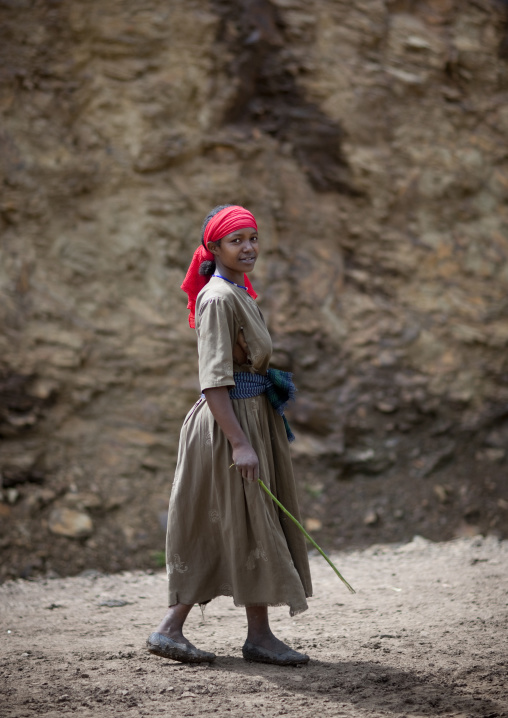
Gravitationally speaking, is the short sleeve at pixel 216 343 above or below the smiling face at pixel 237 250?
below

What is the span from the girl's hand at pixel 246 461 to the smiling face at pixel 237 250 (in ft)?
2.31

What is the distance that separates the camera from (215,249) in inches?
108

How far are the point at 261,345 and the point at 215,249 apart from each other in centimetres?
45

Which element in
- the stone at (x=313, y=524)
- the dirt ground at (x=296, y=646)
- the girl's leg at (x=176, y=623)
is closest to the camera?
the dirt ground at (x=296, y=646)

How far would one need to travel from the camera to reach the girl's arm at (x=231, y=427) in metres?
2.54

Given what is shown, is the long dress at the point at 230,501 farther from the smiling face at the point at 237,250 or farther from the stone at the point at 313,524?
the stone at the point at 313,524

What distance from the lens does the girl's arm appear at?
2535 millimetres

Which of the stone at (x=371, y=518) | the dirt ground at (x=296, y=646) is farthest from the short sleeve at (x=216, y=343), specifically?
the stone at (x=371, y=518)

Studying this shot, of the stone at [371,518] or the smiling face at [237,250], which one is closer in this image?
the smiling face at [237,250]

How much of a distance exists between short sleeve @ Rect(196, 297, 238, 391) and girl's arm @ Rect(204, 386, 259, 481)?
0.05 metres

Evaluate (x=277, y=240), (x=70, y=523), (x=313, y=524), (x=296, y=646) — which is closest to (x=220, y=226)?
(x=296, y=646)

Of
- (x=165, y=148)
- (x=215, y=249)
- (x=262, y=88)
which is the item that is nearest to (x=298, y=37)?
(x=262, y=88)

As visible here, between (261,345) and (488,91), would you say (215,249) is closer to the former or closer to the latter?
(261,345)

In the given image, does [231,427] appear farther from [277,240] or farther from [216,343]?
[277,240]
